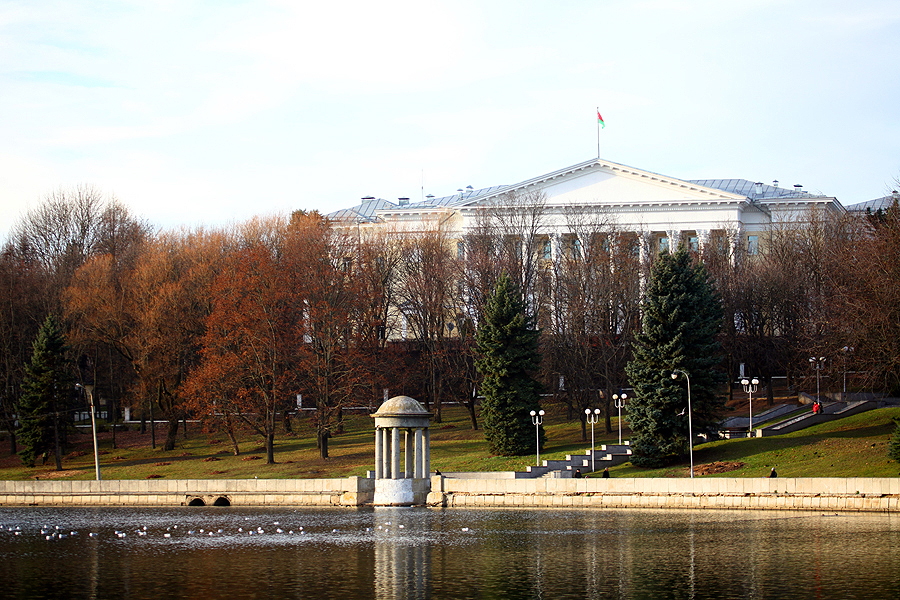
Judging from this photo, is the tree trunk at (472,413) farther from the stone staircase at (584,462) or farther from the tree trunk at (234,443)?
the tree trunk at (234,443)

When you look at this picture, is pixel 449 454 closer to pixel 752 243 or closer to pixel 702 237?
pixel 702 237

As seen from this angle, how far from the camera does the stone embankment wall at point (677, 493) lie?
37.0 meters

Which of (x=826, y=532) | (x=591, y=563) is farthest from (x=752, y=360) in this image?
(x=591, y=563)

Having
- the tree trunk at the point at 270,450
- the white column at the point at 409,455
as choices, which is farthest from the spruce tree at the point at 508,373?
the tree trunk at the point at 270,450

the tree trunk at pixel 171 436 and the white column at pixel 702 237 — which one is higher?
the white column at pixel 702 237

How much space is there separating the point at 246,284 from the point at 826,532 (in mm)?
38595

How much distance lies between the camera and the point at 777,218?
82.3 meters

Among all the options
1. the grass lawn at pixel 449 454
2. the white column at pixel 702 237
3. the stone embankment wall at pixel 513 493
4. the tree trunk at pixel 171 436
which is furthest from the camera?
the white column at pixel 702 237

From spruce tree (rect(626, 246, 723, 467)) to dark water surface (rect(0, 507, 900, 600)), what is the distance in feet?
32.5

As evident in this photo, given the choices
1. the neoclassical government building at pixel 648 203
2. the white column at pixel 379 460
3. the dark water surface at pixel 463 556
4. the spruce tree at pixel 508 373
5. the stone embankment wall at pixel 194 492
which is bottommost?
the stone embankment wall at pixel 194 492

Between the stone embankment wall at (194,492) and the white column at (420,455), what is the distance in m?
2.13

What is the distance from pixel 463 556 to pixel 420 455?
63.7 feet

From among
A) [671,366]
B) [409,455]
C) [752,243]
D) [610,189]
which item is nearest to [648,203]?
[610,189]

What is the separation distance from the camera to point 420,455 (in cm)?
4738
